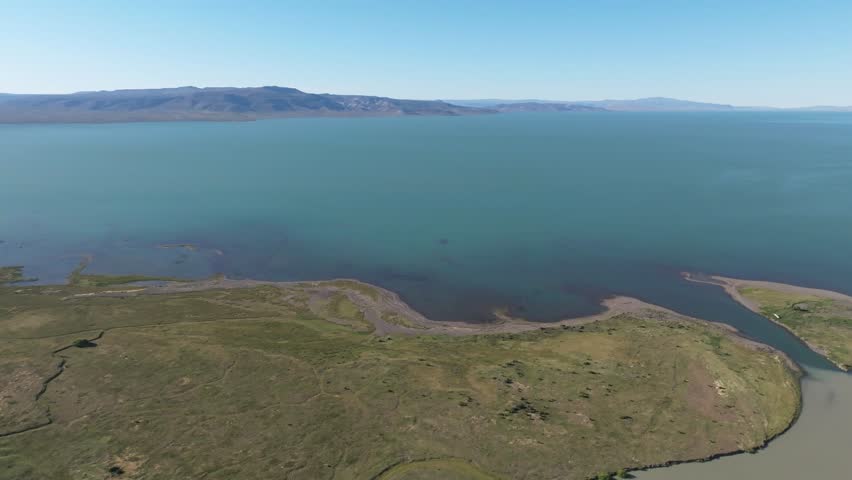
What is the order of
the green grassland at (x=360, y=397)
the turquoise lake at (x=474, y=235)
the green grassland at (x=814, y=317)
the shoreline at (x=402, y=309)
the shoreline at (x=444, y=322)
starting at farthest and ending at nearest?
the turquoise lake at (x=474, y=235), the shoreline at (x=402, y=309), the shoreline at (x=444, y=322), the green grassland at (x=814, y=317), the green grassland at (x=360, y=397)

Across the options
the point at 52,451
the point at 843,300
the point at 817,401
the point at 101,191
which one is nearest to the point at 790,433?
the point at 817,401

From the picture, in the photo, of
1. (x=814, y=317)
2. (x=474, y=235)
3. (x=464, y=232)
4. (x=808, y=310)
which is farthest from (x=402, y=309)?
(x=808, y=310)

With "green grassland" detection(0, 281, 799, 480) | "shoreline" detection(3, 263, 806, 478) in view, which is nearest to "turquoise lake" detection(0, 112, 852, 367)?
"shoreline" detection(3, 263, 806, 478)

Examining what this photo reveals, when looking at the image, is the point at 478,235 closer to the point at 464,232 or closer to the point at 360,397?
the point at 464,232

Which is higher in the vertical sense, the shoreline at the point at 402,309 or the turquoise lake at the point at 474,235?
the turquoise lake at the point at 474,235

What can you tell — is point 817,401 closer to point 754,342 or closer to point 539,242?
point 754,342

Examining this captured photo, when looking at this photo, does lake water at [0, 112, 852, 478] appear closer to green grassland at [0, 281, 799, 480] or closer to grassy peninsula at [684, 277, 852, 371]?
grassy peninsula at [684, 277, 852, 371]

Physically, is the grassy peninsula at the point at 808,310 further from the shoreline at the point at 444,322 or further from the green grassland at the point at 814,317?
the shoreline at the point at 444,322

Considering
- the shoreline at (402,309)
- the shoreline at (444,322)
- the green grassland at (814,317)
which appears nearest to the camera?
the green grassland at (814,317)

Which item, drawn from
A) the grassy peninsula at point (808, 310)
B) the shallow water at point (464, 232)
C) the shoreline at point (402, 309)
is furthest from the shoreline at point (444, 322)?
the grassy peninsula at point (808, 310)

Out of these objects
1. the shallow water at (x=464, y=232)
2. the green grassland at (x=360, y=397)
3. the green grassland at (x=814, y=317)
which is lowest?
the green grassland at (x=360, y=397)
